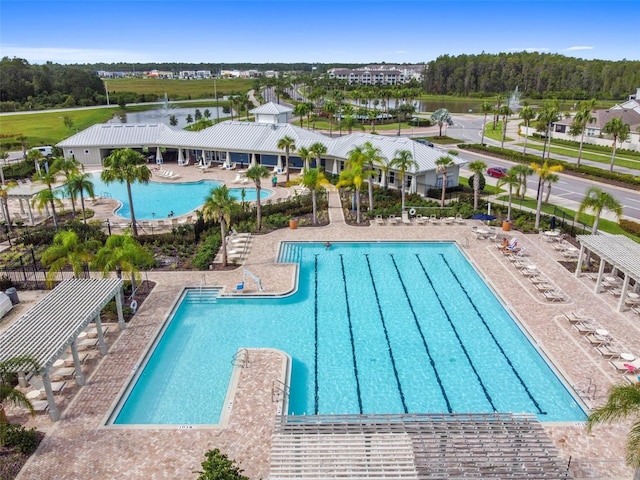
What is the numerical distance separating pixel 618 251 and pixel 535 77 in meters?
149

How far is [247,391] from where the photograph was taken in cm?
1739

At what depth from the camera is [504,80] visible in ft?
509

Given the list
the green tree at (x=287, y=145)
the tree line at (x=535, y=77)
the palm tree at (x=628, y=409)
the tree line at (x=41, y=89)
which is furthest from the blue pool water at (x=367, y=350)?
the tree line at (x=535, y=77)

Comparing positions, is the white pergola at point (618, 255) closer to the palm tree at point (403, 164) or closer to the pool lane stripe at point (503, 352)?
the pool lane stripe at point (503, 352)

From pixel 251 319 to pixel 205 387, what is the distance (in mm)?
5325

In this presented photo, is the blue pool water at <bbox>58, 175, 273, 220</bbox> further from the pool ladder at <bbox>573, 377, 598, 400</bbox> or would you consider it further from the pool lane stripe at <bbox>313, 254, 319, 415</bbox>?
the pool ladder at <bbox>573, 377, 598, 400</bbox>

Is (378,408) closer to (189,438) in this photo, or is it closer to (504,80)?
(189,438)

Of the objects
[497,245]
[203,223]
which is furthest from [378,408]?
[203,223]

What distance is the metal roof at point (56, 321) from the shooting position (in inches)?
631

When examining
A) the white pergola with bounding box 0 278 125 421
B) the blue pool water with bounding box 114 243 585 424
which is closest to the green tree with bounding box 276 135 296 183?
the blue pool water with bounding box 114 243 585 424

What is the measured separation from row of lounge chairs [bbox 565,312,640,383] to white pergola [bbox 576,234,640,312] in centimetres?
258

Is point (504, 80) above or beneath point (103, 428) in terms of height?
above

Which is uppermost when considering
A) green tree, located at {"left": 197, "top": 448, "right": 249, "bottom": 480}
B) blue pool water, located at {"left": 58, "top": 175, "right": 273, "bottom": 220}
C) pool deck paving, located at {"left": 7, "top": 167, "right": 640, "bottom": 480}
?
green tree, located at {"left": 197, "top": 448, "right": 249, "bottom": 480}

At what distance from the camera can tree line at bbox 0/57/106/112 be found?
337 feet
